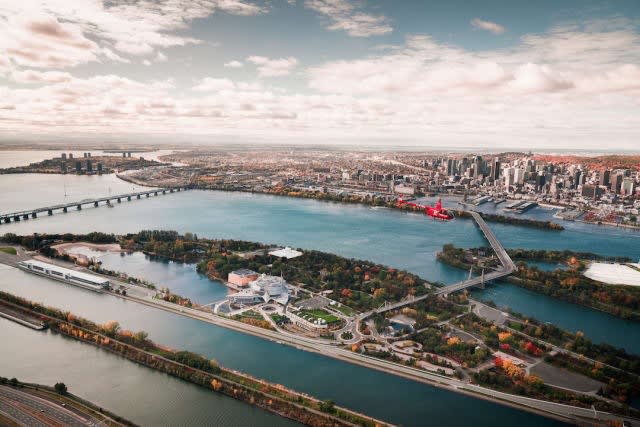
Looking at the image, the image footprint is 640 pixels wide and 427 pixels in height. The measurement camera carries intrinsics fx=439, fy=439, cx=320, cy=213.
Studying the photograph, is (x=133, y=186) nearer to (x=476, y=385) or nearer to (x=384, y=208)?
(x=384, y=208)

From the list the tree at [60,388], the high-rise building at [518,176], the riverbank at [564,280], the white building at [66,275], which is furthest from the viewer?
the high-rise building at [518,176]

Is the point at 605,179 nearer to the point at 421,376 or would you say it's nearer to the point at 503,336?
the point at 503,336

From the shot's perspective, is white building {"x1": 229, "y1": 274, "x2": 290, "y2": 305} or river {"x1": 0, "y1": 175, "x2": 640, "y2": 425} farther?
white building {"x1": 229, "y1": 274, "x2": 290, "y2": 305}

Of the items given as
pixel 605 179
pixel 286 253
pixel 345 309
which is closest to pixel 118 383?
pixel 345 309

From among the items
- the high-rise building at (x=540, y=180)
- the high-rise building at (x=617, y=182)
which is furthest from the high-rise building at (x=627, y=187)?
the high-rise building at (x=540, y=180)

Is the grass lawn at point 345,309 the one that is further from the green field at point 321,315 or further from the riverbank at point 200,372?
the riverbank at point 200,372

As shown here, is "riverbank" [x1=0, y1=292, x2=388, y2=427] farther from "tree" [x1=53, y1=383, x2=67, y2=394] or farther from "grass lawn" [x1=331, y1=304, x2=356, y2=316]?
"grass lawn" [x1=331, y1=304, x2=356, y2=316]

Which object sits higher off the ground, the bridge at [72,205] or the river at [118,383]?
the bridge at [72,205]

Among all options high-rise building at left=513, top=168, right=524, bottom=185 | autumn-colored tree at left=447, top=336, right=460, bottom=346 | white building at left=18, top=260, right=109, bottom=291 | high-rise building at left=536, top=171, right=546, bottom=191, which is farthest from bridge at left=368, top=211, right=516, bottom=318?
high-rise building at left=513, top=168, right=524, bottom=185

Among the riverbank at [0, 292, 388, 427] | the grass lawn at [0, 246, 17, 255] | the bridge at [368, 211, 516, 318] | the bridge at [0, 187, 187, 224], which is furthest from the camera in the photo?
the bridge at [0, 187, 187, 224]
